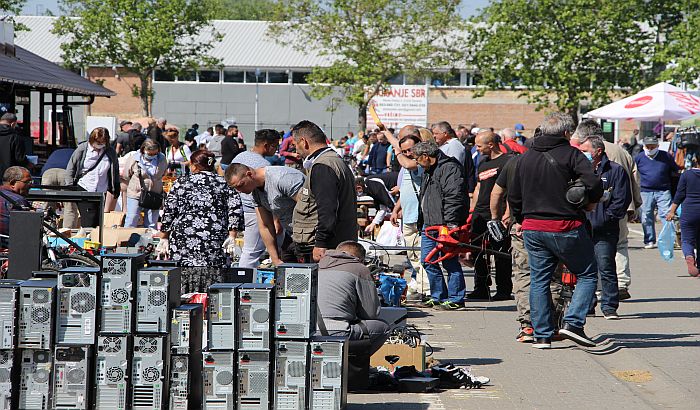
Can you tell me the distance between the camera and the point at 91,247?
1115cm

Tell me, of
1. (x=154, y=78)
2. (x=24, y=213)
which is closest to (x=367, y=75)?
(x=154, y=78)

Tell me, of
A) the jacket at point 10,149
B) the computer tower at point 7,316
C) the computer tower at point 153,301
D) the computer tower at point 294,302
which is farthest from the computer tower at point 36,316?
the jacket at point 10,149

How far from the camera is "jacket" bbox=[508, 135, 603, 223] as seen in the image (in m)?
9.16

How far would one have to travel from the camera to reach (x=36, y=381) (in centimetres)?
667

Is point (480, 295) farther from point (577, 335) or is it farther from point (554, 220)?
point (554, 220)

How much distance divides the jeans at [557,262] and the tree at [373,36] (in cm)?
4045

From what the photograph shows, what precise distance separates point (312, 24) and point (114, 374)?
46014 mm

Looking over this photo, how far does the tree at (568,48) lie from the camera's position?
4362 centimetres

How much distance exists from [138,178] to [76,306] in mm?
10559

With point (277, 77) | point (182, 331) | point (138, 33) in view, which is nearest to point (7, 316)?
point (182, 331)

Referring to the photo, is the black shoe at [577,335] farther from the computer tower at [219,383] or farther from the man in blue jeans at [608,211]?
the computer tower at [219,383]

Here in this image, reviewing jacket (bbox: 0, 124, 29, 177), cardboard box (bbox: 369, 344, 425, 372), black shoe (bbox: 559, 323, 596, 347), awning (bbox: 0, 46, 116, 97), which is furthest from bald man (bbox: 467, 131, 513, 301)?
awning (bbox: 0, 46, 116, 97)

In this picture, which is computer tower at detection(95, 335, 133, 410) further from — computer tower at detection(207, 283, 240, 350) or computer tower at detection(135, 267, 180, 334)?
computer tower at detection(207, 283, 240, 350)

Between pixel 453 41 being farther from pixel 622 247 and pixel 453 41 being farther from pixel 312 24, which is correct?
pixel 622 247
